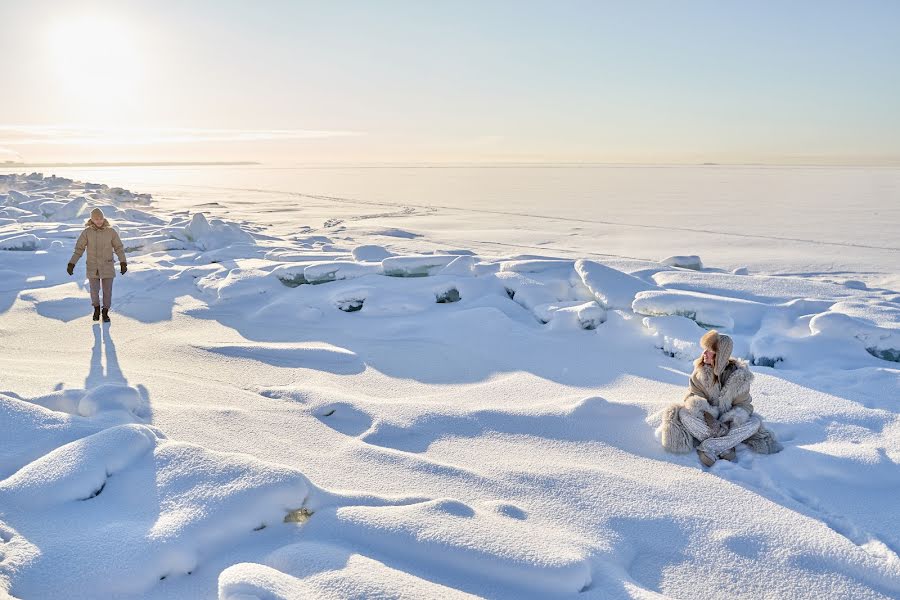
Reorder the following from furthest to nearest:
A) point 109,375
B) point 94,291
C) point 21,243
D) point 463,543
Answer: point 21,243, point 94,291, point 109,375, point 463,543

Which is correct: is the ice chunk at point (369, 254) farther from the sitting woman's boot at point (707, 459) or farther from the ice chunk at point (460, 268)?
the sitting woman's boot at point (707, 459)

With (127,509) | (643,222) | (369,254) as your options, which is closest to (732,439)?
(127,509)

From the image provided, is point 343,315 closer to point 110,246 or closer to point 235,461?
point 110,246

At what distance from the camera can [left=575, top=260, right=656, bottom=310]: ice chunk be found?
654 centimetres

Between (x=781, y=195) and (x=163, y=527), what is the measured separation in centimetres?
3368

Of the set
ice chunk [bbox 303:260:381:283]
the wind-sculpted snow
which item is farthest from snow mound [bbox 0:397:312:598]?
ice chunk [bbox 303:260:381:283]

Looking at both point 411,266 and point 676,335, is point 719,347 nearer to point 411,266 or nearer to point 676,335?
point 676,335

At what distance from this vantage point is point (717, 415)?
3611mm

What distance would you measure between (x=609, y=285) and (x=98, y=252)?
19.2 ft

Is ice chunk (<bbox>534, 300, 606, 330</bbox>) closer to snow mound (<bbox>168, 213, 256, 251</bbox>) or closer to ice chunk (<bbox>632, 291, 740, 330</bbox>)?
ice chunk (<bbox>632, 291, 740, 330</bbox>)

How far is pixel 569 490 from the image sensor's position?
325 cm

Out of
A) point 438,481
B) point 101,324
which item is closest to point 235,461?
point 438,481

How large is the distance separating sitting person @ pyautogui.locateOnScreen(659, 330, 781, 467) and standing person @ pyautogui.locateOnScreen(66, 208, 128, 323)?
6041 mm

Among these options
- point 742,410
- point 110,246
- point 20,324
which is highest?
point 110,246
